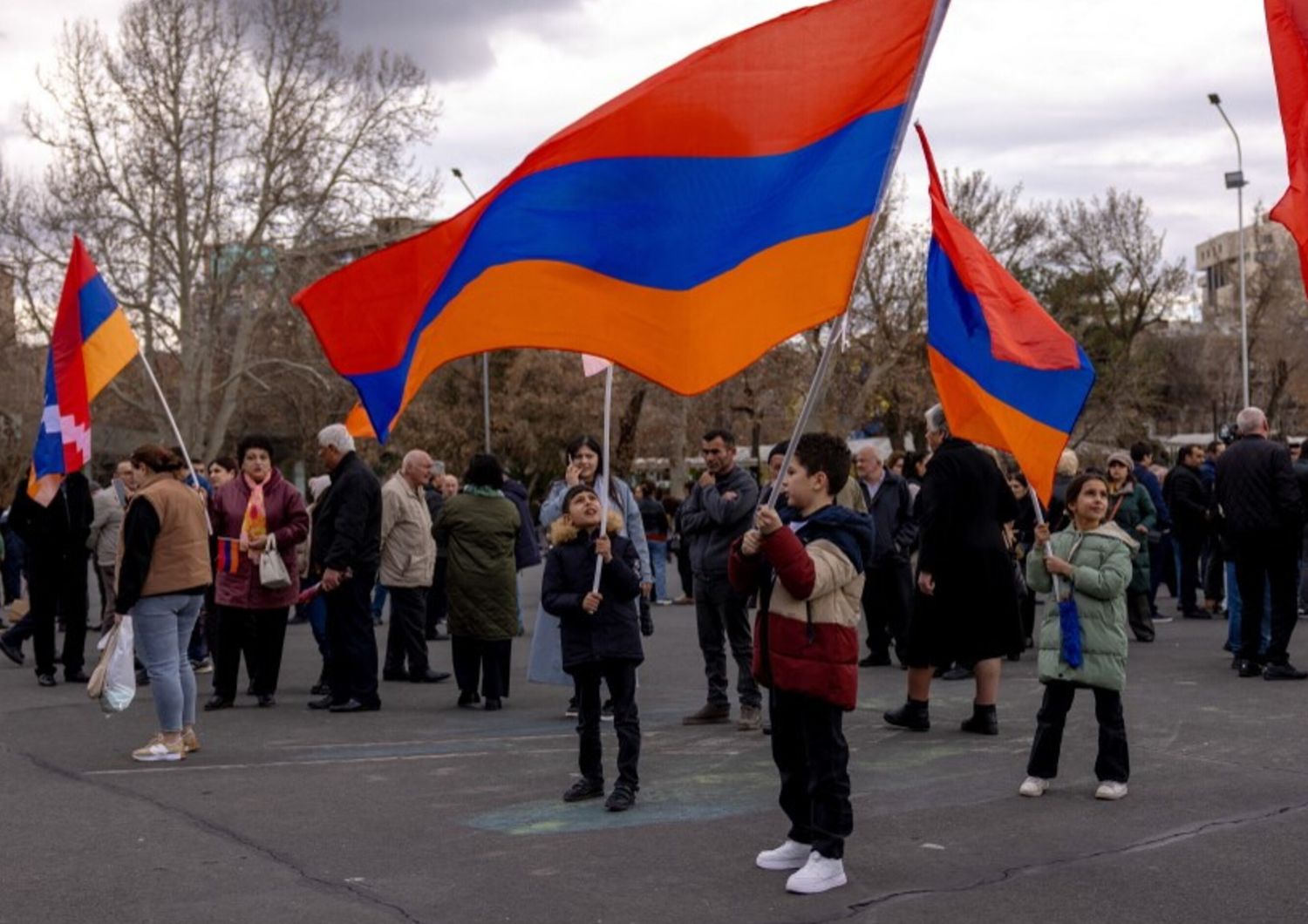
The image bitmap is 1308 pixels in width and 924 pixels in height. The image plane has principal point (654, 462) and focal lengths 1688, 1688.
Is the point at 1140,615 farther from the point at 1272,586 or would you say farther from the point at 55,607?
the point at 55,607

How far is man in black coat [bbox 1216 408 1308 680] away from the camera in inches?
464

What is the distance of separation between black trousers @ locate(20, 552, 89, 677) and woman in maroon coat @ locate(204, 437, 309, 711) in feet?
7.34

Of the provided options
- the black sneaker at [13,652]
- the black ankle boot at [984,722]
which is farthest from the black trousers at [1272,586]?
the black sneaker at [13,652]

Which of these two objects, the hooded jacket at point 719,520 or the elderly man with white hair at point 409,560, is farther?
the elderly man with white hair at point 409,560

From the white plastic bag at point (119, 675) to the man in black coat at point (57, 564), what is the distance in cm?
446

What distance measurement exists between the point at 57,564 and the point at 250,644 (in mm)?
2614

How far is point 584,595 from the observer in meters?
7.80

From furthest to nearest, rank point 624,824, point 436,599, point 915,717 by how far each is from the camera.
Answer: point 436,599 < point 915,717 < point 624,824

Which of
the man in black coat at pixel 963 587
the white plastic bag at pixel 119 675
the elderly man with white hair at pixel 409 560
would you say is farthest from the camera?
the elderly man with white hair at pixel 409 560

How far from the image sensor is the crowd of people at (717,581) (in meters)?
6.24

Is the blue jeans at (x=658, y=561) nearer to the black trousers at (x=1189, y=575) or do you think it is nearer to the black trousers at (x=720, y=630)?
the black trousers at (x=1189, y=575)

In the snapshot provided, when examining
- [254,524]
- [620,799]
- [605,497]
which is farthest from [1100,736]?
[254,524]

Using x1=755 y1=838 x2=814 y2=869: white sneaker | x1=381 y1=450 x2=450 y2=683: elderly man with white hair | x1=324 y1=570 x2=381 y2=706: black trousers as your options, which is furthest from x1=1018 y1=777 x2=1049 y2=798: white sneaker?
x1=381 y1=450 x2=450 y2=683: elderly man with white hair

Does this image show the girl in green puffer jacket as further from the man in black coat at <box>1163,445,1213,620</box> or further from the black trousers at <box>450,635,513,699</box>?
the man in black coat at <box>1163,445,1213,620</box>
